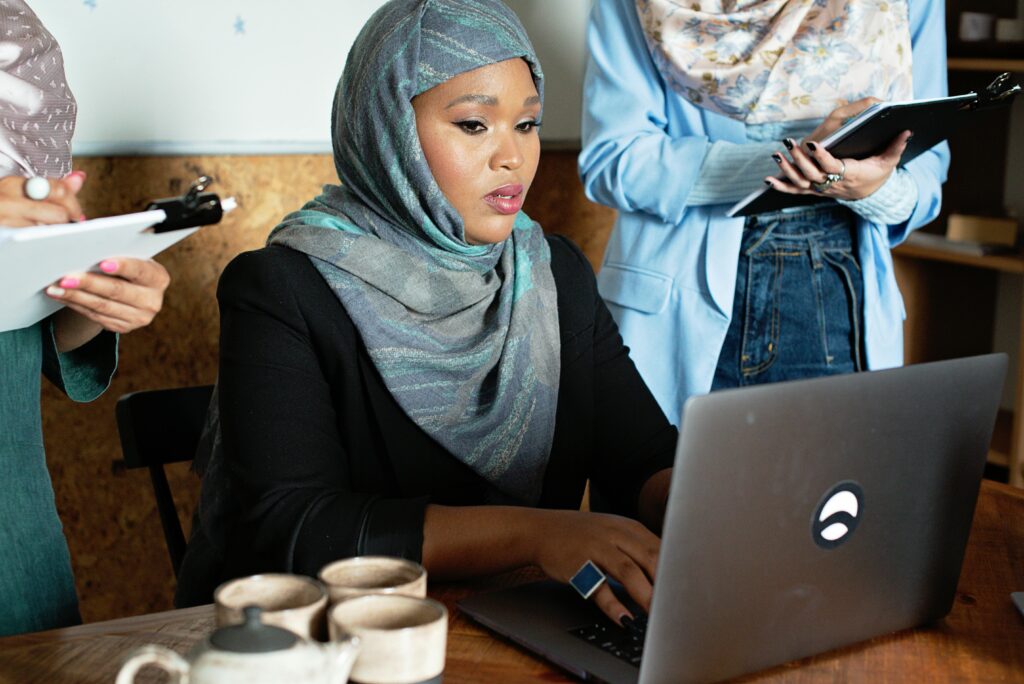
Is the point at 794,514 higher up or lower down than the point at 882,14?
lower down

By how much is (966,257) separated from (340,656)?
2.87 metres

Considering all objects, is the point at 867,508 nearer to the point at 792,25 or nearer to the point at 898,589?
the point at 898,589

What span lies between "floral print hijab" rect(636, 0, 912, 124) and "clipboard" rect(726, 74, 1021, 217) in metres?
0.14

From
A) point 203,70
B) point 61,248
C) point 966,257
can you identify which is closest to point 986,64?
point 966,257

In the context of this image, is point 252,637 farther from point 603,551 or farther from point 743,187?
point 743,187

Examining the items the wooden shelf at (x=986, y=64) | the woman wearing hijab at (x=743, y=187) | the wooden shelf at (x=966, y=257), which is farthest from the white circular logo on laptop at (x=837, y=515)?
the wooden shelf at (x=986, y=64)

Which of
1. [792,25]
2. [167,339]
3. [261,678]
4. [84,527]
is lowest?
[84,527]

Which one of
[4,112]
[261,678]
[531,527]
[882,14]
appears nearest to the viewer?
[261,678]

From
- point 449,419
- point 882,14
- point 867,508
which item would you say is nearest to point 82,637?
point 449,419

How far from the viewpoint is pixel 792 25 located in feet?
6.32

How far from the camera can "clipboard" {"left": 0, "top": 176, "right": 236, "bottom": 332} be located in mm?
916

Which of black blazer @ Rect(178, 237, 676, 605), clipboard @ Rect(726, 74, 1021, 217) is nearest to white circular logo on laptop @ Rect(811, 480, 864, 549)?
black blazer @ Rect(178, 237, 676, 605)

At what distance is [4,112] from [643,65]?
42.0 inches

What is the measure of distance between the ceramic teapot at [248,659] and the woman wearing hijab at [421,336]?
549 millimetres
